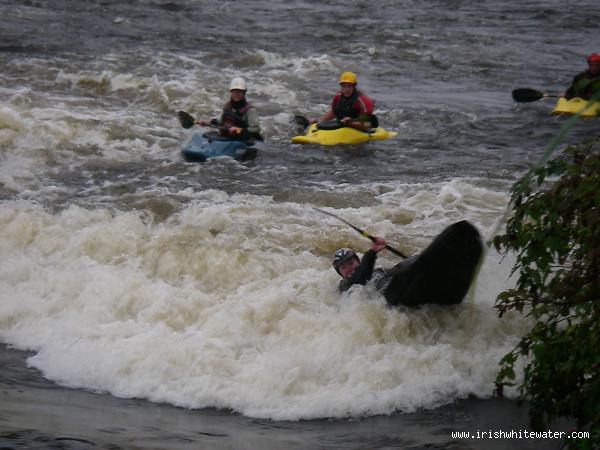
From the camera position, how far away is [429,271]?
667cm

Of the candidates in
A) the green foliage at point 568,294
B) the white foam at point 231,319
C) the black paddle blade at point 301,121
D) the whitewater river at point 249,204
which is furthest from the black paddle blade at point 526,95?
the green foliage at point 568,294

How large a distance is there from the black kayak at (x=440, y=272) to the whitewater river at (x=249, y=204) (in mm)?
134

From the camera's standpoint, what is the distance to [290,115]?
14.3 metres

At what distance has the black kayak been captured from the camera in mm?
6406

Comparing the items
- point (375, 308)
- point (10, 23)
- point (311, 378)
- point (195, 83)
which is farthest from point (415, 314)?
point (10, 23)

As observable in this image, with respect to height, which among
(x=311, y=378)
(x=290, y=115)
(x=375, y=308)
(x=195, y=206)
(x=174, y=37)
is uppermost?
(x=174, y=37)

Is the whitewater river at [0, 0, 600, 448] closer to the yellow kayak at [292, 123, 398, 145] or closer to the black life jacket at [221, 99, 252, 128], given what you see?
the yellow kayak at [292, 123, 398, 145]

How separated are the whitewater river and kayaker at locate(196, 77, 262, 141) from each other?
416 millimetres

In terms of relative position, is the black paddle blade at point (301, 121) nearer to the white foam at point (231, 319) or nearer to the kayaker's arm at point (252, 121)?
the kayaker's arm at point (252, 121)

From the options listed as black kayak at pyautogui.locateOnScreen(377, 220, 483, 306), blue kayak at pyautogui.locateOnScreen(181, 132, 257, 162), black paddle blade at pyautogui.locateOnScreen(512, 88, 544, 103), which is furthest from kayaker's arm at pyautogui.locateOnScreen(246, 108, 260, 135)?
black kayak at pyautogui.locateOnScreen(377, 220, 483, 306)

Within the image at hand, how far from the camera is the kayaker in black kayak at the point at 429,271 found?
6.42 meters

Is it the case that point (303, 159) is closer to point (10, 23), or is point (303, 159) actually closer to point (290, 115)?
point (290, 115)

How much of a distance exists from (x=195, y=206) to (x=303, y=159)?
2648 millimetres

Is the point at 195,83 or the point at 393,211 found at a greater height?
the point at 195,83
